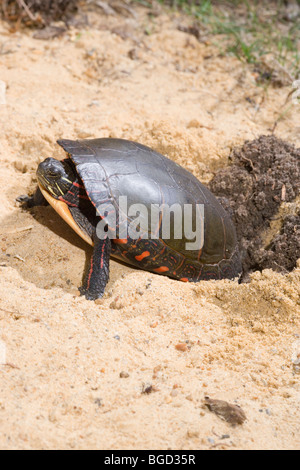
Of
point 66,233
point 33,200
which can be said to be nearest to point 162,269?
point 66,233

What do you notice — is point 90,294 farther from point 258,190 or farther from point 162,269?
point 258,190

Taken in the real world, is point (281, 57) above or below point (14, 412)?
above

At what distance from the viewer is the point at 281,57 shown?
19.7 feet

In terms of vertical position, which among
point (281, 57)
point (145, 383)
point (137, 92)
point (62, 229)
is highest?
point (281, 57)

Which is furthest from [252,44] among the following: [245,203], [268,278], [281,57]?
[268,278]

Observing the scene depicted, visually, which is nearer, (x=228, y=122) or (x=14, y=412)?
(x=14, y=412)

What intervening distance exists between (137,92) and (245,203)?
2036 mm

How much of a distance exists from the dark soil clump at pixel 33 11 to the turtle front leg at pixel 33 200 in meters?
3.09

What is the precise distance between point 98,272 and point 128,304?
34 centimetres

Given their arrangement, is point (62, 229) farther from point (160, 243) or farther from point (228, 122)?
point (228, 122)

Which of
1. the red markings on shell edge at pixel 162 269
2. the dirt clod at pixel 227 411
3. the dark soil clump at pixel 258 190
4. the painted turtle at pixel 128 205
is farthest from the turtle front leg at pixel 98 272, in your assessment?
the dark soil clump at pixel 258 190

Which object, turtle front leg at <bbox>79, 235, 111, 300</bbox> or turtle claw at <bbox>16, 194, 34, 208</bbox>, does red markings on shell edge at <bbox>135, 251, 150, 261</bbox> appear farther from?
turtle claw at <bbox>16, 194, 34, 208</bbox>

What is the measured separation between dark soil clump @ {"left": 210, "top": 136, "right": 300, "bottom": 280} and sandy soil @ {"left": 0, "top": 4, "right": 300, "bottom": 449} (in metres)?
0.28

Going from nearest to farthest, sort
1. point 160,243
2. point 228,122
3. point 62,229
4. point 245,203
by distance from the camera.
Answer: point 160,243
point 62,229
point 245,203
point 228,122
